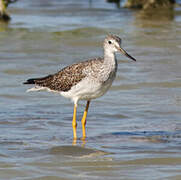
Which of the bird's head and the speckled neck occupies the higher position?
the bird's head

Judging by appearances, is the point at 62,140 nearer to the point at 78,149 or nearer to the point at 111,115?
the point at 78,149

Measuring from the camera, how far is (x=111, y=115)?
36.2ft

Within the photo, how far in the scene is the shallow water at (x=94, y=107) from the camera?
7.98 meters

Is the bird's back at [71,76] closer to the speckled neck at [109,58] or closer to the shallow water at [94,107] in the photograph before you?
the speckled neck at [109,58]

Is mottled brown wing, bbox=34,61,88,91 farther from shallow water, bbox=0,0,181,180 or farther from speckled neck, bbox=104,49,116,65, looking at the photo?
shallow water, bbox=0,0,181,180

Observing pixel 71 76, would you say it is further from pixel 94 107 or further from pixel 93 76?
pixel 94 107

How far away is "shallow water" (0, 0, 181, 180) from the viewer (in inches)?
314

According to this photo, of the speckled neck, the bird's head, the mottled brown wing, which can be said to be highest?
the bird's head

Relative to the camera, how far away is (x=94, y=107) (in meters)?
11.7

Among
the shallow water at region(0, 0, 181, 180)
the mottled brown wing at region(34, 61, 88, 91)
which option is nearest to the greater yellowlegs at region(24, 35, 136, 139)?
the mottled brown wing at region(34, 61, 88, 91)

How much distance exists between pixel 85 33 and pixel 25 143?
34.6 ft

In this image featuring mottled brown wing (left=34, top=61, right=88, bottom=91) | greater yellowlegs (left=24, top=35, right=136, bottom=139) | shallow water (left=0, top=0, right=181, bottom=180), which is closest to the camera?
shallow water (left=0, top=0, right=181, bottom=180)

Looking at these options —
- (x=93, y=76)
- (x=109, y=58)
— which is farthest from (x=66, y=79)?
(x=109, y=58)

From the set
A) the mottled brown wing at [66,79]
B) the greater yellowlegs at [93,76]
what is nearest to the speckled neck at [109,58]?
the greater yellowlegs at [93,76]
